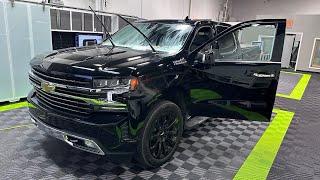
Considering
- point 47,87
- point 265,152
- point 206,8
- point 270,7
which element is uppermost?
point 270,7

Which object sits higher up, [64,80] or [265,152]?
[64,80]

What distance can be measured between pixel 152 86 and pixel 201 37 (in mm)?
1237

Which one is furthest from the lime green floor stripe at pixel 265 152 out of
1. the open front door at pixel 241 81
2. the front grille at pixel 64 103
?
the front grille at pixel 64 103

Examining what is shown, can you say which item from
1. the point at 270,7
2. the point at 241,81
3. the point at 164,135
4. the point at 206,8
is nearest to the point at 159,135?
the point at 164,135

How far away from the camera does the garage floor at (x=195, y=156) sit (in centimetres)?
247

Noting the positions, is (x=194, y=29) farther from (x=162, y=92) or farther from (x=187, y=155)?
(x=187, y=155)

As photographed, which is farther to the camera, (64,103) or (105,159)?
(105,159)

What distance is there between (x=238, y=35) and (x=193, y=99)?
1.52 metres

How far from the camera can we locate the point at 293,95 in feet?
21.0

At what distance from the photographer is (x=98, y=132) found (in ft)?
6.76

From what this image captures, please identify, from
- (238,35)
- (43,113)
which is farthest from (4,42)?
(238,35)

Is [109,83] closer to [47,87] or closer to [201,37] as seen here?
[47,87]

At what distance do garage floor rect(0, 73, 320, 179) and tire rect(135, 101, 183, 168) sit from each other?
0.15 m

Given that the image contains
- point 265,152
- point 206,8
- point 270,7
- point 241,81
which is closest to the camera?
point 241,81
